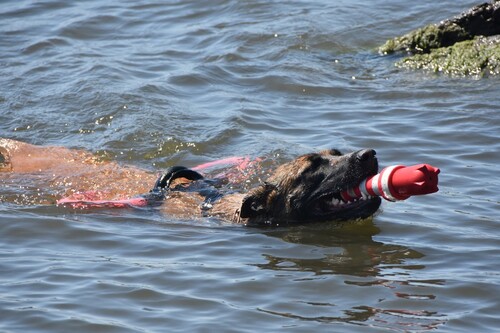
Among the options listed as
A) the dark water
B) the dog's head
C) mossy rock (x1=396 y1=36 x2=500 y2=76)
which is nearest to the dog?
the dog's head

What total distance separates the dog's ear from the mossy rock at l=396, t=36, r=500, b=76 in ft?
16.0

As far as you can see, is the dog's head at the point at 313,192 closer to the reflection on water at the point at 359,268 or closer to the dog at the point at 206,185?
the dog at the point at 206,185

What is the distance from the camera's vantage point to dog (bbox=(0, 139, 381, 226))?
7.59 meters

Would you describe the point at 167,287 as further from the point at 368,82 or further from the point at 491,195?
the point at 368,82

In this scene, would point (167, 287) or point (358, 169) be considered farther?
point (358, 169)

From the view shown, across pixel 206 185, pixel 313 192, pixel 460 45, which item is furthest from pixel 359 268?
pixel 460 45

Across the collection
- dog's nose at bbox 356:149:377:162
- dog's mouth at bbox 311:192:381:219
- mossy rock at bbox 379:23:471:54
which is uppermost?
mossy rock at bbox 379:23:471:54

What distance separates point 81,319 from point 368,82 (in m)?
7.23

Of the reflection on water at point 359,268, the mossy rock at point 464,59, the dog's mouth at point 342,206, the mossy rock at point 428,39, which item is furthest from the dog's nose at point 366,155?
the mossy rock at point 428,39

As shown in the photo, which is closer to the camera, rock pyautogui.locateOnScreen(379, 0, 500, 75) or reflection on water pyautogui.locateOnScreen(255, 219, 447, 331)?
reflection on water pyautogui.locateOnScreen(255, 219, 447, 331)

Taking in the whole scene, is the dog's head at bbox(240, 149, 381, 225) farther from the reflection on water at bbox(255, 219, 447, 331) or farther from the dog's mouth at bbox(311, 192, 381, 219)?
the reflection on water at bbox(255, 219, 447, 331)

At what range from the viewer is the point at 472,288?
20.6 feet

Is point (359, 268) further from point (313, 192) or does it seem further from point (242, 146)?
point (242, 146)

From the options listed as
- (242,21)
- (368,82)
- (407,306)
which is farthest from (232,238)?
(242,21)
